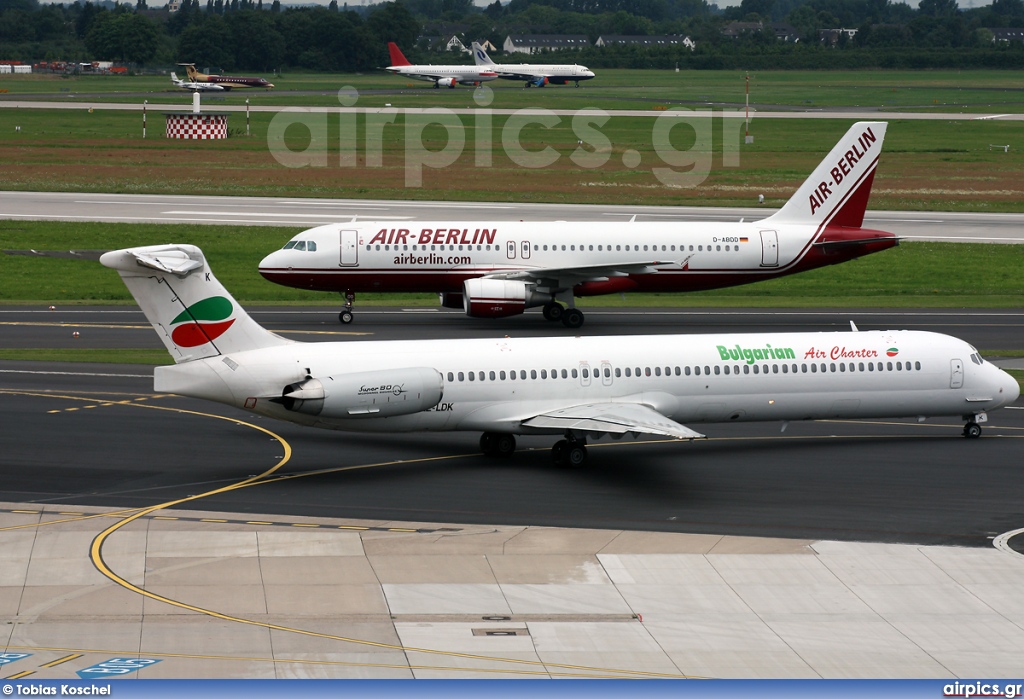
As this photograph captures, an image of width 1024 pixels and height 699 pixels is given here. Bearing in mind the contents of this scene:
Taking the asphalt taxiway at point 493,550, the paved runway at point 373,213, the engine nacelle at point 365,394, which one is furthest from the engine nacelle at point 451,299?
the paved runway at point 373,213

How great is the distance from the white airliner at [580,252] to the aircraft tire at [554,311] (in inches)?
1.8

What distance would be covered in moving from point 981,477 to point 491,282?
25724 mm

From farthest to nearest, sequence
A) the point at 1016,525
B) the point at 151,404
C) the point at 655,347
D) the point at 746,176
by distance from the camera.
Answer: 1. the point at 746,176
2. the point at 151,404
3. the point at 655,347
4. the point at 1016,525

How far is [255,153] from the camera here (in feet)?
406

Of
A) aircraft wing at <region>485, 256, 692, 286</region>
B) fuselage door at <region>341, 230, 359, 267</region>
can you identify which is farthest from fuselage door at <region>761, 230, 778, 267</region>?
fuselage door at <region>341, 230, 359, 267</region>

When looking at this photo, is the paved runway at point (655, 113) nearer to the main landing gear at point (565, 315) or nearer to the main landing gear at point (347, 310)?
the main landing gear at point (347, 310)

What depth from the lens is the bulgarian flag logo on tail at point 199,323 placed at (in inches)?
1328

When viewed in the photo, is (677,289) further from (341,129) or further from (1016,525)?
(341,129)

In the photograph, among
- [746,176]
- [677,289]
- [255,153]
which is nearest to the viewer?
[677,289]

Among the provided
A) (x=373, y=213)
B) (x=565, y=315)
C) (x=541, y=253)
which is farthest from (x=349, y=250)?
(x=373, y=213)

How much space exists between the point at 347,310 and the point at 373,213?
29.8 metres

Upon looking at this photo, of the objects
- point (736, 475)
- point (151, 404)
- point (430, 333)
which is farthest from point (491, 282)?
point (736, 475)

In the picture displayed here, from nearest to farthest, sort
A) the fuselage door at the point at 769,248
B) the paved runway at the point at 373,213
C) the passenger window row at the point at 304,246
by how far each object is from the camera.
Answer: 1. the passenger window row at the point at 304,246
2. the fuselage door at the point at 769,248
3. the paved runway at the point at 373,213

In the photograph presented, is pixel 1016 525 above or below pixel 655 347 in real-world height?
below
